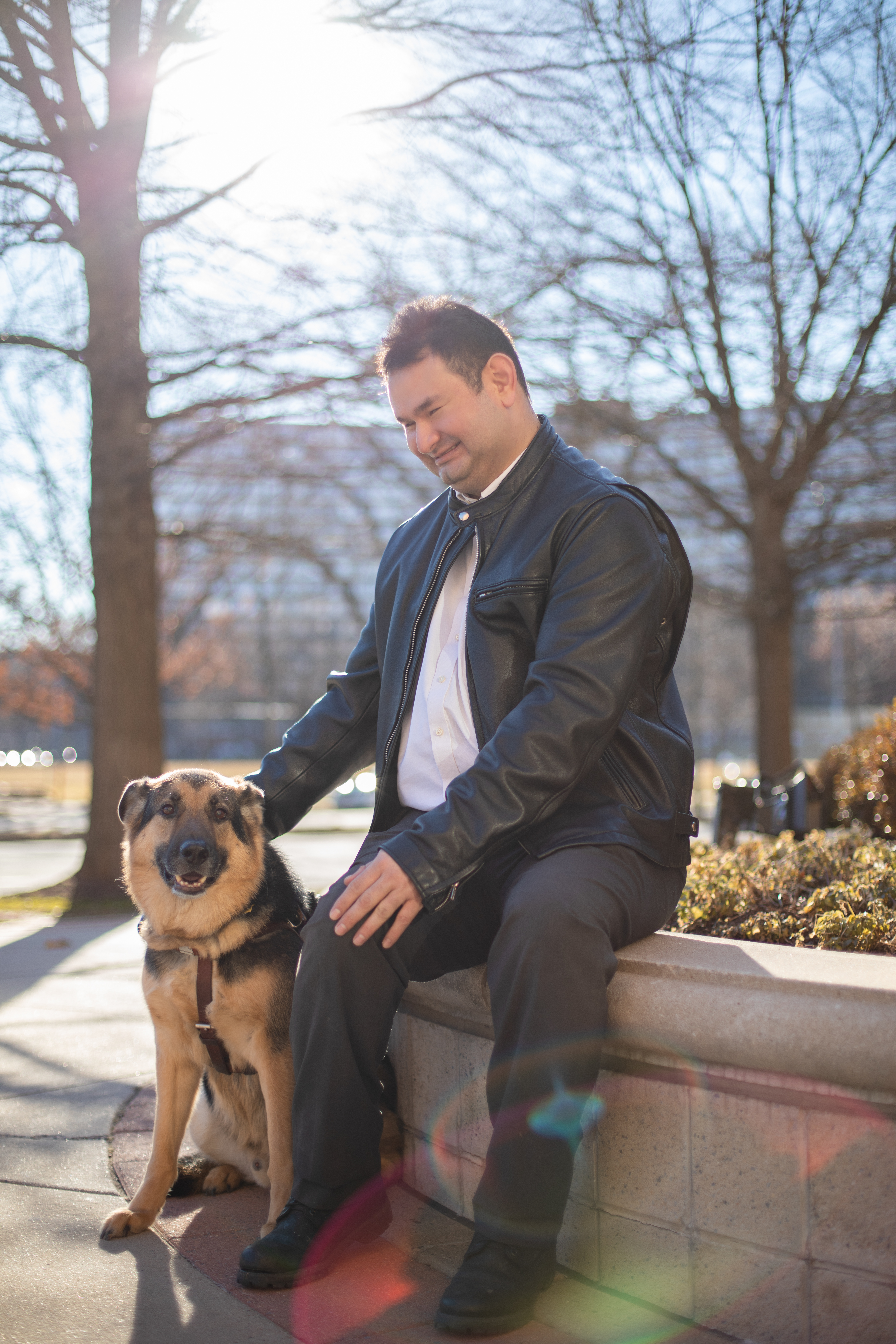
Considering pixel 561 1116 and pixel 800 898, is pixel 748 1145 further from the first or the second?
pixel 800 898

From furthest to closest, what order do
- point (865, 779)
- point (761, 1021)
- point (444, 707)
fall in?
1. point (865, 779)
2. point (444, 707)
3. point (761, 1021)

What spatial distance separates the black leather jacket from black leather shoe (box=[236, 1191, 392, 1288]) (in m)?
0.86

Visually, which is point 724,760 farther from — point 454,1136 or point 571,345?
point 454,1136

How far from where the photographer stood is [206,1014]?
122 inches

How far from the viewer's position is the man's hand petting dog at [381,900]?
8.07 ft

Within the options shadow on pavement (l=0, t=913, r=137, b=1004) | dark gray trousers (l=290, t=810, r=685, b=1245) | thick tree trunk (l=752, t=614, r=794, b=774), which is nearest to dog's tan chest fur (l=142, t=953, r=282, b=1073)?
dark gray trousers (l=290, t=810, r=685, b=1245)

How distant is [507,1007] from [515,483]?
144cm

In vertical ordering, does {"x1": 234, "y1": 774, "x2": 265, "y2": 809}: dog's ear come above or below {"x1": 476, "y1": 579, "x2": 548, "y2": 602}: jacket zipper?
below

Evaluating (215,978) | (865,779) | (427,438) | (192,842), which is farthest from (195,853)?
(865,779)

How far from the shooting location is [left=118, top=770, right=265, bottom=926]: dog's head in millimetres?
3324

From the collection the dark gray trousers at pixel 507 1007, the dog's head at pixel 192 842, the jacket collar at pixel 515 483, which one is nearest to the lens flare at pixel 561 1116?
the dark gray trousers at pixel 507 1007

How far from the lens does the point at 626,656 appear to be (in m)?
2.67

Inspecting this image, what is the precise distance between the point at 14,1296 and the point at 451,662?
186 cm

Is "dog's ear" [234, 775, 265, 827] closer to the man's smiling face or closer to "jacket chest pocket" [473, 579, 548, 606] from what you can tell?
"jacket chest pocket" [473, 579, 548, 606]
